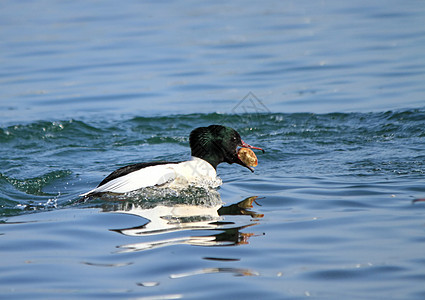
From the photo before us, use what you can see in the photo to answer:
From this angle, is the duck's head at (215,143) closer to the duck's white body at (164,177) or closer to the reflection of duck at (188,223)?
the duck's white body at (164,177)

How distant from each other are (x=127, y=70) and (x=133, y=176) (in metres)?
8.23

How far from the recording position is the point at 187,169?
24.4 ft

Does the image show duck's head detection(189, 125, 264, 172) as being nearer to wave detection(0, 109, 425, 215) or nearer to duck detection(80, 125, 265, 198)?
duck detection(80, 125, 265, 198)

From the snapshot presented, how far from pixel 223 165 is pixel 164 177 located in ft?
6.57

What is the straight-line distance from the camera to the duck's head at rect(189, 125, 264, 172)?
7.53 meters

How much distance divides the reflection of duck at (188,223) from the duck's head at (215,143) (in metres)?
0.71

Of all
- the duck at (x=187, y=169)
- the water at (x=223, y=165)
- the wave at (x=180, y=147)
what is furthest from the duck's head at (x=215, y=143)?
the wave at (x=180, y=147)

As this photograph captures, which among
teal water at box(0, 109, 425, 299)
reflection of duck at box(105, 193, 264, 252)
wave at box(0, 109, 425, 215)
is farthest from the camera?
wave at box(0, 109, 425, 215)

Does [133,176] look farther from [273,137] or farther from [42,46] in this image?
[42,46]

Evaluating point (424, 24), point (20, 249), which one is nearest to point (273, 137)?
point (20, 249)

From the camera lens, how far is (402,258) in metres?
4.89

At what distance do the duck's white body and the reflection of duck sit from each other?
252mm

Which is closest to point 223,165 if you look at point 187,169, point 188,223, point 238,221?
point 187,169

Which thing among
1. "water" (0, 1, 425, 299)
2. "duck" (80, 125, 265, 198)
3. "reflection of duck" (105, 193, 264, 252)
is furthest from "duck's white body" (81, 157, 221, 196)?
"reflection of duck" (105, 193, 264, 252)
